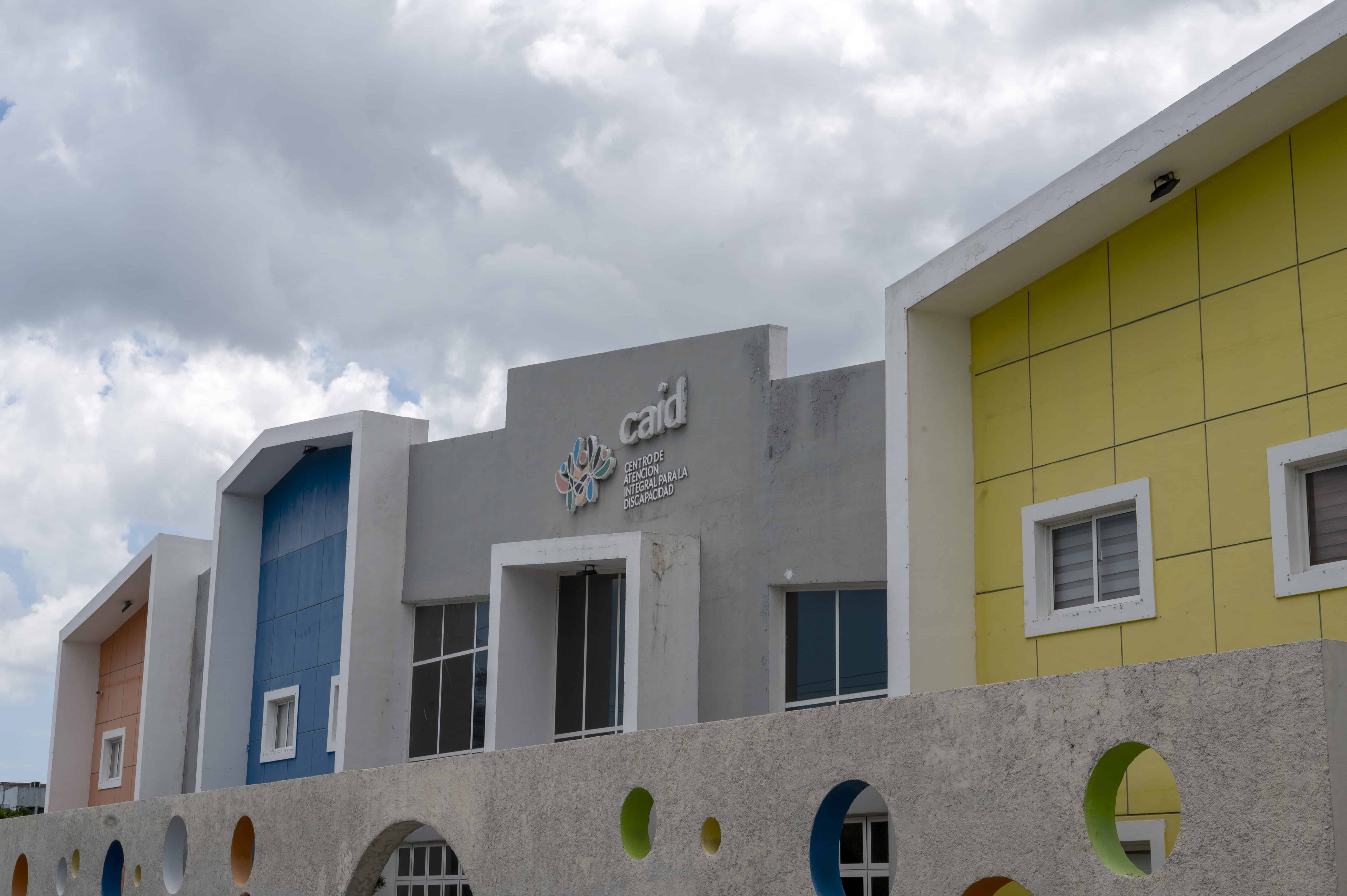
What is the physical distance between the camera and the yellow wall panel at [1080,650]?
10516 millimetres

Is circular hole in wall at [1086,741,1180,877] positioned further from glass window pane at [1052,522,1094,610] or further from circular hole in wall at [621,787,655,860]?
circular hole in wall at [621,787,655,860]

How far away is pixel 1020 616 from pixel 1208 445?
2.12m

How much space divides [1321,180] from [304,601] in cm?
1834

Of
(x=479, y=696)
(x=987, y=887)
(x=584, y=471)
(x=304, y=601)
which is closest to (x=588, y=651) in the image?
(x=584, y=471)

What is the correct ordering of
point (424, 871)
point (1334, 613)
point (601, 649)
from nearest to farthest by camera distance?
point (1334, 613), point (601, 649), point (424, 871)

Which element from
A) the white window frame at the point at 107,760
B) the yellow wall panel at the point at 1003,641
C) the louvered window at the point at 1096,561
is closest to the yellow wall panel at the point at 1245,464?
the louvered window at the point at 1096,561

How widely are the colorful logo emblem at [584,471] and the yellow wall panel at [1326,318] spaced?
10.4m

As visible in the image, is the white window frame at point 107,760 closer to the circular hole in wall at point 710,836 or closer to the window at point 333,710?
the window at point 333,710

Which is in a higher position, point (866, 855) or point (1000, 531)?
point (1000, 531)

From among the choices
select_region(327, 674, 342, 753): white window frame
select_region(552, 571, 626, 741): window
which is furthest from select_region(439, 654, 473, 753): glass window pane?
select_region(552, 571, 626, 741): window

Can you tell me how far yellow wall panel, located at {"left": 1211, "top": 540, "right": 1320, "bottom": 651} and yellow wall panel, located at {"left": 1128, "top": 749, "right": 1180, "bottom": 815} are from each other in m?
0.92

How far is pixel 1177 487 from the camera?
10.2 meters

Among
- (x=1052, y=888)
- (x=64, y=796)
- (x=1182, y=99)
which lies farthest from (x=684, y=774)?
(x=64, y=796)

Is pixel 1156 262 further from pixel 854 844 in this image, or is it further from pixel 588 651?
pixel 588 651
